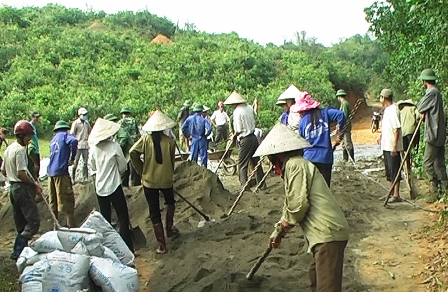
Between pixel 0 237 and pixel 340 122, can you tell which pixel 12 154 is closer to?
pixel 0 237

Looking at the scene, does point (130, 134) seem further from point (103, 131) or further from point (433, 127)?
point (433, 127)

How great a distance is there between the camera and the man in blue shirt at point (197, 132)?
12.3 metres

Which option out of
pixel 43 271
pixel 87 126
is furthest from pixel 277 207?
pixel 87 126

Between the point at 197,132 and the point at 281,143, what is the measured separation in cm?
808

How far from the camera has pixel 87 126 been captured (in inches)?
489

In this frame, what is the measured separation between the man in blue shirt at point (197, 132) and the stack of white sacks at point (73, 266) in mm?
6971

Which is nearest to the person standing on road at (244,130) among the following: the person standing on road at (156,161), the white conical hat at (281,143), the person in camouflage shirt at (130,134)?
the person in camouflage shirt at (130,134)

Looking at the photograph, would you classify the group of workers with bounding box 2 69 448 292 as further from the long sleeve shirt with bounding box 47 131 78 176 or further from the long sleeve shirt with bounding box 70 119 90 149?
the long sleeve shirt with bounding box 70 119 90 149

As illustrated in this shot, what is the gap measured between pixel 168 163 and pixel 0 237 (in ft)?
10.8

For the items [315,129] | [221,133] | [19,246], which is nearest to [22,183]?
[19,246]

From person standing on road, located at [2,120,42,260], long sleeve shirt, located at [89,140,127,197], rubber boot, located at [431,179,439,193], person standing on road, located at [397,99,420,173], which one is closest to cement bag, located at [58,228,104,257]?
long sleeve shirt, located at [89,140,127,197]

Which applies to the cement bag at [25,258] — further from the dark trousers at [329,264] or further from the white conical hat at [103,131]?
the dark trousers at [329,264]

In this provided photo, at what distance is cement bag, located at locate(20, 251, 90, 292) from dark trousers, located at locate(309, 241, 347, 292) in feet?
6.66

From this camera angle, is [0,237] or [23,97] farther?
[23,97]
